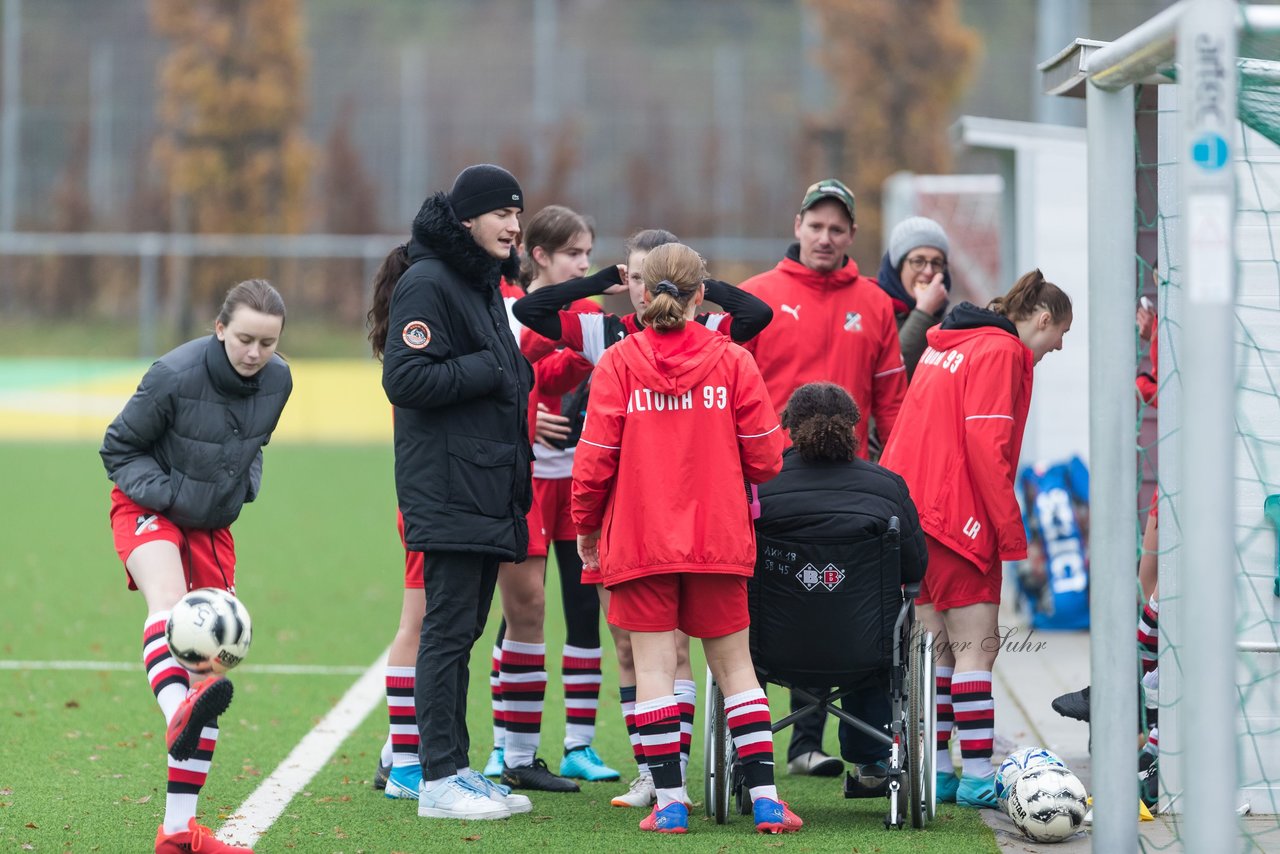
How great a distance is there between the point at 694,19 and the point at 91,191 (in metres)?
15.8

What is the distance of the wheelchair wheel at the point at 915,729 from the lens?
496cm

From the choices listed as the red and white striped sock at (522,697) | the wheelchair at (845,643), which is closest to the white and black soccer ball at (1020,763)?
the wheelchair at (845,643)

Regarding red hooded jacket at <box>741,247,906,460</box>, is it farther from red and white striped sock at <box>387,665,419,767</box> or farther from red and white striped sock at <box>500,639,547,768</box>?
red and white striped sock at <box>387,665,419,767</box>

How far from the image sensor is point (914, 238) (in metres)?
6.50

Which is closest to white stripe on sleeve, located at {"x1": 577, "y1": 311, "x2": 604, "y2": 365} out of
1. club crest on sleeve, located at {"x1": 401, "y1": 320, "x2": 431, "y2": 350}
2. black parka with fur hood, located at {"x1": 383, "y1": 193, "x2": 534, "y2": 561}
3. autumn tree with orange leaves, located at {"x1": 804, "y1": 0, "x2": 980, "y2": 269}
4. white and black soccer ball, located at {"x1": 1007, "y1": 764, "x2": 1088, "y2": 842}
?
black parka with fur hood, located at {"x1": 383, "y1": 193, "x2": 534, "y2": 561}

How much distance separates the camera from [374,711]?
Result: 718 centimetres

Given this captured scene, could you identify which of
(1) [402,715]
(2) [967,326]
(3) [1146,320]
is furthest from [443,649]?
(3) [1146,320]

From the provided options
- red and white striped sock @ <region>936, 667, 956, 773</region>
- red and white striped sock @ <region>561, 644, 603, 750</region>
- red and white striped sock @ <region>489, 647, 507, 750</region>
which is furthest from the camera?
red and white striped sock @ <region>561, 644, 603, 750</region>

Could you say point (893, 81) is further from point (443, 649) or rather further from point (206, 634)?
point (206, 634)

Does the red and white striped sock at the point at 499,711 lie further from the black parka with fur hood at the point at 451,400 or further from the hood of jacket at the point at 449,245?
the hood of jacket at the point at 449,245

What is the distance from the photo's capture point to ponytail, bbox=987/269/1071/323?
5.47 m

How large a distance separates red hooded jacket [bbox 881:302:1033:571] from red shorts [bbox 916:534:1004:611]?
0.05 meters

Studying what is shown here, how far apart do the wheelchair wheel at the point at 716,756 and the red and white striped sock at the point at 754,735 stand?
6cm

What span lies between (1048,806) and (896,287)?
245cm
